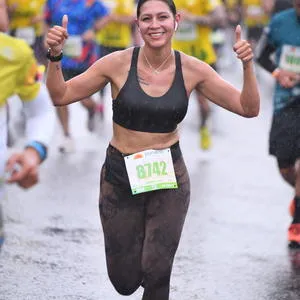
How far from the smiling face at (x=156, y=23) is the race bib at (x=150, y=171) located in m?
0.58

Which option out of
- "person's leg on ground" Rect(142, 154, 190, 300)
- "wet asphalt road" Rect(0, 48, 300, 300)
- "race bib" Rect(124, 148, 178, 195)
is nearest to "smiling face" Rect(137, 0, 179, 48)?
"race bib" Rect(124, 148, 178, 195)

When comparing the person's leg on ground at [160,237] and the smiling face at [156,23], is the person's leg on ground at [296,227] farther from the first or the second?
the smiling face at [156,23]

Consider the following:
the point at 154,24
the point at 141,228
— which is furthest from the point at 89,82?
the point at 141,228

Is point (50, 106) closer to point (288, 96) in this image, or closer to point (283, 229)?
point (288, 96)

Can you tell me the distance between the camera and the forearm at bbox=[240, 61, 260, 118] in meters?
5.43

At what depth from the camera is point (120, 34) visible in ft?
46.6

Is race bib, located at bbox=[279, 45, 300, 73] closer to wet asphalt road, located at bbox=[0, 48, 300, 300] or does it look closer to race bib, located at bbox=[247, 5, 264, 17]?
wet asphalt road, located at bbox=[0, 48, 300, 300]

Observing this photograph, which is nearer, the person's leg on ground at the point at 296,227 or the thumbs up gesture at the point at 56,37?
the thumbs up gesture at the point at 56,37

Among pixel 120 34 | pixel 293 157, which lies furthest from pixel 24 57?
pixel 120 34

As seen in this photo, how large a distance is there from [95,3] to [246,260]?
19.2ft

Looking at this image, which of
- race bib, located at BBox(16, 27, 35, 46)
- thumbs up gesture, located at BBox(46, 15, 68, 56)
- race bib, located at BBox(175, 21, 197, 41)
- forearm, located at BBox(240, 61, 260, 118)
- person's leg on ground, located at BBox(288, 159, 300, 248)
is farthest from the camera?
race bib, located at BBox(16, 27, 35, 46)

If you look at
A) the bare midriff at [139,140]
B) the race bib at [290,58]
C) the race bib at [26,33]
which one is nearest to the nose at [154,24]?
the bare midriff at [139,140]

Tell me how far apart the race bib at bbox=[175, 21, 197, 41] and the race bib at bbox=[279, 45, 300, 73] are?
3.89 meters

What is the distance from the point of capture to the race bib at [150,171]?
559 centimetres
